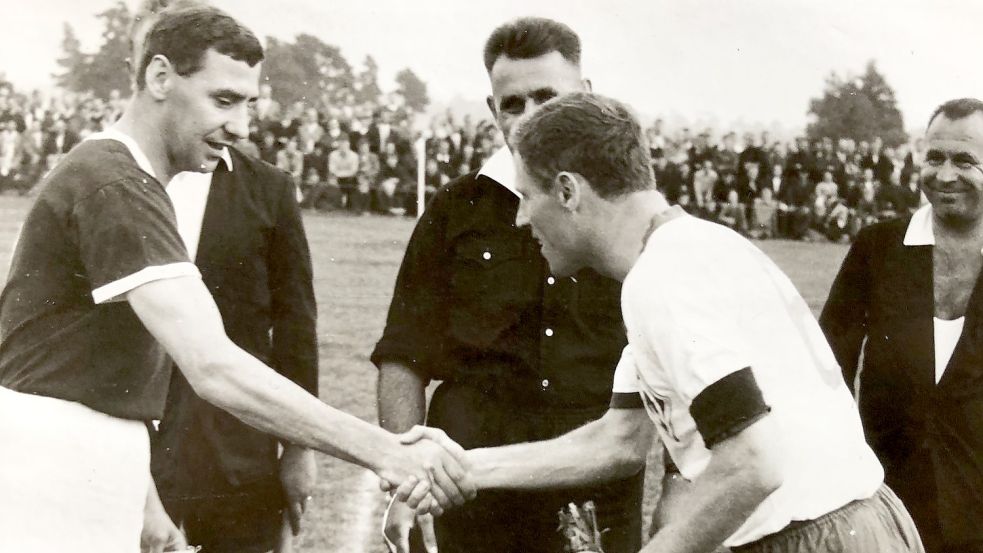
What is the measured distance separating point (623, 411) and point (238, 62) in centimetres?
134

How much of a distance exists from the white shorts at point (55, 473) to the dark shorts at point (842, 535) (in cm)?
143

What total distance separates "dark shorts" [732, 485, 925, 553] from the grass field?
347cm

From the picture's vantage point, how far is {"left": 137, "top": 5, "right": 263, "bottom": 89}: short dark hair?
108 inches

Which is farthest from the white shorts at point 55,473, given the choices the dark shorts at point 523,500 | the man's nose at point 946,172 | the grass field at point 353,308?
the grass field at point 353,308

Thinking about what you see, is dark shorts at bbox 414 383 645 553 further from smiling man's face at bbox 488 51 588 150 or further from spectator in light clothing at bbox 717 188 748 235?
spectator in light clothing at bbox 717 188 748 235

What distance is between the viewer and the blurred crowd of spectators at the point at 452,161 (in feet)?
48.1

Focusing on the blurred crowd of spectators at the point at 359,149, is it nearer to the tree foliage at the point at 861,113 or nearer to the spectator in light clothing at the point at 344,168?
the spectator in light clothing at the point at 344,168

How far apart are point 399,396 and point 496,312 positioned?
0.41m

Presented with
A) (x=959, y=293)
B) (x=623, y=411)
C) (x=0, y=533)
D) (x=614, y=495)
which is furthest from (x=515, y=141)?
(x=959, y=293)

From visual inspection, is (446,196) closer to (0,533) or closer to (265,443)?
(265,443)

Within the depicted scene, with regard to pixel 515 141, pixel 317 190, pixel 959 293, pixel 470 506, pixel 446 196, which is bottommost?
pixel 317 190

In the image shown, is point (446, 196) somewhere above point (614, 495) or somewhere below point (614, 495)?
above

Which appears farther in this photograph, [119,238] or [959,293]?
[959,293]

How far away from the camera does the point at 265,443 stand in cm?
342
